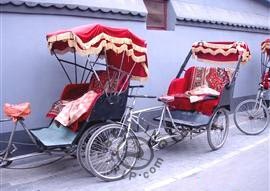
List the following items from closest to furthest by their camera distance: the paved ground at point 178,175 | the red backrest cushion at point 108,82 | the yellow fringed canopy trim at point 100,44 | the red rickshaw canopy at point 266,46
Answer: the yellow fringed canopy trim at point 100,44, the paved ground at point 178,175, the red backrest cushion at point 108,82, the red rickshaw canopy at point 266,46

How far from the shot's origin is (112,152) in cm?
530

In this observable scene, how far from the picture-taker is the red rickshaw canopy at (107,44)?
16.2ft

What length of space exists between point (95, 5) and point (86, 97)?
1949 millimetres

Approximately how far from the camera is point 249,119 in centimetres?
822

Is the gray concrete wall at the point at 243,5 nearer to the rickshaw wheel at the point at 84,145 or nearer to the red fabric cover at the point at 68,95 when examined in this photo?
the red fabric cover at the point at 68,95

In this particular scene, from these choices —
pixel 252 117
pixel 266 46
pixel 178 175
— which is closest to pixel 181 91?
pixel 252 117

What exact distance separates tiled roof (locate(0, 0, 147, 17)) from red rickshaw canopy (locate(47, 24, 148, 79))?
0.69 meters

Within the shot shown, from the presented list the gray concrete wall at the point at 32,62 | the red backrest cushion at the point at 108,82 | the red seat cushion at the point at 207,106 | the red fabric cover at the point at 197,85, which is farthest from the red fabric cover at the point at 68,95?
the red seat cushion at the point at 207,106

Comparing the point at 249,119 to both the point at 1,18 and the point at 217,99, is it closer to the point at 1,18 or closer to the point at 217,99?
the point at 217,99

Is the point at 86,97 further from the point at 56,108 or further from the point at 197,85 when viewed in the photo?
the point at 197,85

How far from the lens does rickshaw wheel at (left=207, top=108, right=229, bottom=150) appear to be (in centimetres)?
661

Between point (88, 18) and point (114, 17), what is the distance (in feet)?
1.89

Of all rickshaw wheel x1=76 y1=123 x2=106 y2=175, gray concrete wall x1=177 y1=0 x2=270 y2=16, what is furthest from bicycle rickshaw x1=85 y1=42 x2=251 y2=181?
gray concrete wall x1=177 y1=0 x2=270 y2=16

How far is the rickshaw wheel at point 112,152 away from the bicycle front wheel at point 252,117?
3.23m
